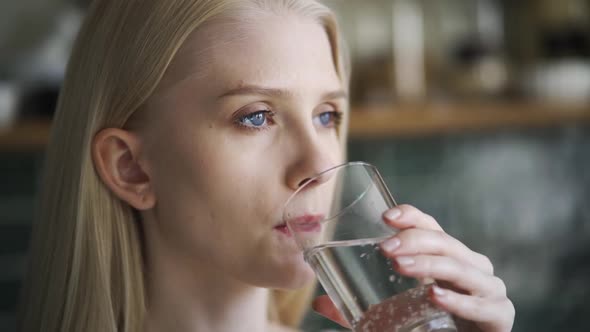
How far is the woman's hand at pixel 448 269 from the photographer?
0.71 meters

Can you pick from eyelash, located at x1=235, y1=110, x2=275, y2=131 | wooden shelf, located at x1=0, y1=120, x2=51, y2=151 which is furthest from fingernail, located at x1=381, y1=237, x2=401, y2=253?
wooden shelf, located at x1=0, y1=120, x2=51, y2=151

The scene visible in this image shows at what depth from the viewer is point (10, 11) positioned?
268 cm

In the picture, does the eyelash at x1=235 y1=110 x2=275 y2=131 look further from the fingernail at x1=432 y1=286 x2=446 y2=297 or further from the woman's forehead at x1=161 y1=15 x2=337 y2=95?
the fingernail at x1=432 y1=286 x2=446 y2=297

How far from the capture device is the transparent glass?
27.6 inches

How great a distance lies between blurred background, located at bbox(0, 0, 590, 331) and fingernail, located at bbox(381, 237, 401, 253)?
183 cm

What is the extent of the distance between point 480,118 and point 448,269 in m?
2.06

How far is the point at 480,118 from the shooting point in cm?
271

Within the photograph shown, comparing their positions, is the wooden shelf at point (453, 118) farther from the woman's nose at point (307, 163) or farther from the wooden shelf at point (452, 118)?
the woman's nose at point (307, 163)

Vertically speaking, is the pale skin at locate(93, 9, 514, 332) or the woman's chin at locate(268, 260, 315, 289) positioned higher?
the pale skin at locate(93, 9, 514, 332)

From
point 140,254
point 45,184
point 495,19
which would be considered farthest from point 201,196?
point 495,19

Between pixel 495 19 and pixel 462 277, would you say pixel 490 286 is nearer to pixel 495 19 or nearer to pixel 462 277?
pixel 462 277

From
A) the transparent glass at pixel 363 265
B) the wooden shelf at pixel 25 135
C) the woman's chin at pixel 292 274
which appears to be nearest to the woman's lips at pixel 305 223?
the transparent glass at pixel 363 265

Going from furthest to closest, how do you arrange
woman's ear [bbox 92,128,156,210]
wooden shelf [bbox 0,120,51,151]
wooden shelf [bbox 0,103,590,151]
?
wooden shelf [bbox 0,103,590,151], wooden shelf [bbox 0,120,51,151], woman's ear [bbox 92,128,156,210]

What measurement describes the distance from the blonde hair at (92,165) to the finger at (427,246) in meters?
0.37
